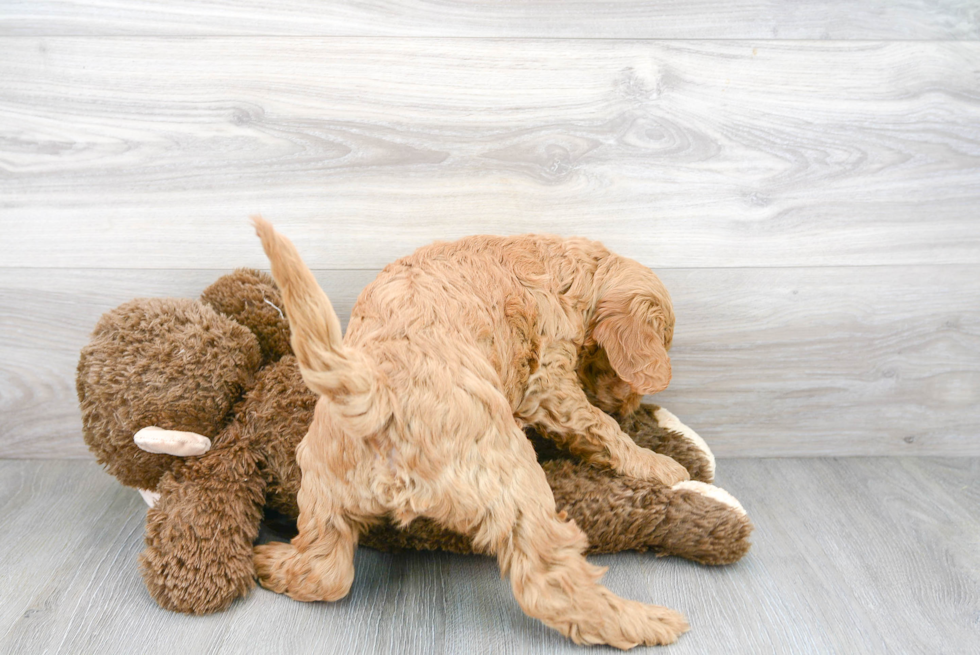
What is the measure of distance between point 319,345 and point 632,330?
2.02 ft

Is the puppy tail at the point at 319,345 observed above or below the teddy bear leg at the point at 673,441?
above

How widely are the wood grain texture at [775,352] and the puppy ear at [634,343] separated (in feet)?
1.04

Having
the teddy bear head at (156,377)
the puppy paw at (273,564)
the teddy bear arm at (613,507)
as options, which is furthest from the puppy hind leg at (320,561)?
the teddy bear arm at (613,507)

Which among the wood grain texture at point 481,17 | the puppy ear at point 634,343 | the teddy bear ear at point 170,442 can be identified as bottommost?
the teddy bear ear at point 170,442

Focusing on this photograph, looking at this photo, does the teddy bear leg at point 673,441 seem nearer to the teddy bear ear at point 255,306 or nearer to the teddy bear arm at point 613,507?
the teddy bear arm at point 613,507

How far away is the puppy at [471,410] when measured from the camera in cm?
97

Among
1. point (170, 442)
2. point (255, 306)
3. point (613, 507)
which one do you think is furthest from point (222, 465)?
point (613, 507)

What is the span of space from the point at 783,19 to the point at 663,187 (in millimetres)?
417

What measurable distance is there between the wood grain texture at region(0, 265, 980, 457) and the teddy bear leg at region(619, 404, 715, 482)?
0.16 meters

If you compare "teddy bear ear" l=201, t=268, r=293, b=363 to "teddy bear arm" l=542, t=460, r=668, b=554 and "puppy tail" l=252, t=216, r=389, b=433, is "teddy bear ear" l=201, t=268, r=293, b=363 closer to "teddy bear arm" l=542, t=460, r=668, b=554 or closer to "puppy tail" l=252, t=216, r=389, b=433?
"puppy tail" l=252, t=216, r=389, b=433

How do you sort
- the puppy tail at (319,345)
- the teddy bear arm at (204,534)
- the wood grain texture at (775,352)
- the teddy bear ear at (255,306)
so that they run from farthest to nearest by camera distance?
the wood grain texture at (775,352) < the teddy bear ear at (255,306) < the teddy bear arm at (204,534) < the puppy tail at (319,345)

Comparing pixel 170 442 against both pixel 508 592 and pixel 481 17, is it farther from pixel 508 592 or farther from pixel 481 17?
pixel 481 17

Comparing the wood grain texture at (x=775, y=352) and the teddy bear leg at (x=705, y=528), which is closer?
the teddy bear leg at (x=705, y=528)

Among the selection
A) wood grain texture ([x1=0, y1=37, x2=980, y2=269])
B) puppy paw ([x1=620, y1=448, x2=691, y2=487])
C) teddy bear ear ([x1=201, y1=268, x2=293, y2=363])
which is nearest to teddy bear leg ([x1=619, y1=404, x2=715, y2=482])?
puppy paw ([x1=620, y1=448, x2=691, y2=487])
